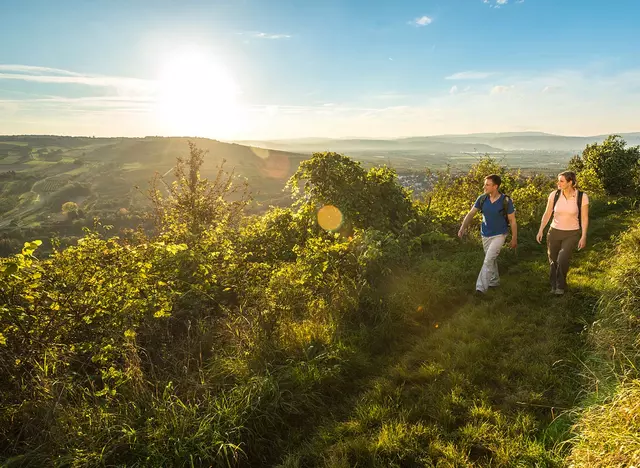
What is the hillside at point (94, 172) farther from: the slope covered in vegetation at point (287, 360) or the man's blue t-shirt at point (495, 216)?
the man's blue t-shirt at point (495, 216)

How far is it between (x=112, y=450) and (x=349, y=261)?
510 cm

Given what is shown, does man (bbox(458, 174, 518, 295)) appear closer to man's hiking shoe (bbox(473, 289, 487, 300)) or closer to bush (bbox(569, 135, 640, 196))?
man's hiking shoe (bbox(473, 289, 487, 300))

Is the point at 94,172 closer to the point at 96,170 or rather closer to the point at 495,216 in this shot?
the point at 96,170

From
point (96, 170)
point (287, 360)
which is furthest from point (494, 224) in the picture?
point (96, 170)

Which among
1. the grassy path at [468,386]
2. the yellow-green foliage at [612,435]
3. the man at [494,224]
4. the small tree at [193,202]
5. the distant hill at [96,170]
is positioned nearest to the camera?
the yellow-green foliage at [612,435]

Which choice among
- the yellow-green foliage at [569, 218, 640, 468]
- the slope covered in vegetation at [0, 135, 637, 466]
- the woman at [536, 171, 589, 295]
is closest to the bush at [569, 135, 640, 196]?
the slope covered in vegetation at [0, 135, 637, 466]

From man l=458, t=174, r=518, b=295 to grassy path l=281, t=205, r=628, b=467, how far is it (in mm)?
292

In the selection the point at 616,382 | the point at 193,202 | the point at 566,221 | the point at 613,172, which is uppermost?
the point at 613,172

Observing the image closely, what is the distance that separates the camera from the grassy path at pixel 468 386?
3.36m

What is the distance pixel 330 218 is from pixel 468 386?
724 centimetres

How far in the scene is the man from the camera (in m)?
7.00

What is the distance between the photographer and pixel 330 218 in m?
10.9

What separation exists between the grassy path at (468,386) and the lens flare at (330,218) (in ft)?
13.4

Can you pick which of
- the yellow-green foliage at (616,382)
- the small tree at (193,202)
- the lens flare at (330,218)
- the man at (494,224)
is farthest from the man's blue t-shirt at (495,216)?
the small tree at (193,202)
